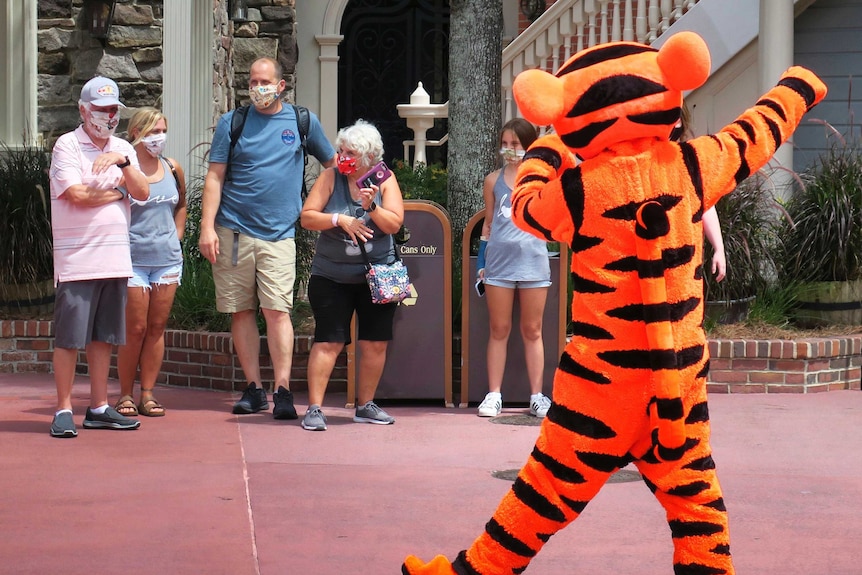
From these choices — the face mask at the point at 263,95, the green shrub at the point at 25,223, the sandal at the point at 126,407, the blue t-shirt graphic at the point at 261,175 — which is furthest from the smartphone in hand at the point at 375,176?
the green shrub at the point at 25,223

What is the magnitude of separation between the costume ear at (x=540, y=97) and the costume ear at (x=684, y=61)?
1.02ft

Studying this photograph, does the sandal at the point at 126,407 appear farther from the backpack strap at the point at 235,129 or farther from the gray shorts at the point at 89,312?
the backpack strap at the point at 235,129

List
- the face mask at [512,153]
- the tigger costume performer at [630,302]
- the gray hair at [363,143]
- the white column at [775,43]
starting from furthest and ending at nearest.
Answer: the white column at [775,43] < the face mask at [512,153] < the gray hair at [363,143] < the tigger costume performer at [630,302]

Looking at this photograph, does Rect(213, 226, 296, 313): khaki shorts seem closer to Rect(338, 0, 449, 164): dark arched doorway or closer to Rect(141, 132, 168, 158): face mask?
Rect(141, 132, 168, 158): face mask

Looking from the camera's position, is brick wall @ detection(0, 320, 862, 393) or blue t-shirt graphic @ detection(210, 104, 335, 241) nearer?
blue t-shirt graphic @ detection(210, 104, 335, 241)

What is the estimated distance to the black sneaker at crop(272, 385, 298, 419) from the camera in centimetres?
747

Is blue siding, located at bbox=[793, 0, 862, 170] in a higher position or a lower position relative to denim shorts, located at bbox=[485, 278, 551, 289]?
higher

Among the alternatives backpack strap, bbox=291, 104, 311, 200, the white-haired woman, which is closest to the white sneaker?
the white-haired woman

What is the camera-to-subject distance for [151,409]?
7559mm

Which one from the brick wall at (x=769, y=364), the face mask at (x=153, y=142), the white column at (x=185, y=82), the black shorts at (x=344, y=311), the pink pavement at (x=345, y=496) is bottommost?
the pink pavement at (x=345, y=496)

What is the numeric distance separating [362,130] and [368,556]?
301 cm

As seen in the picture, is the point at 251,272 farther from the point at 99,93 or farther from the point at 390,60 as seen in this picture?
the point at 390,60

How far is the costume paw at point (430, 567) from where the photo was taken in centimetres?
389

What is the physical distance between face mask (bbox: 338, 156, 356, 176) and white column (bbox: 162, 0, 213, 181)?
A: 3.48 metres
